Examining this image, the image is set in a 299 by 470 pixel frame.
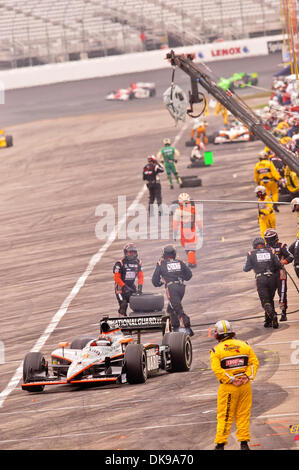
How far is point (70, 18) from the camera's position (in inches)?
2749

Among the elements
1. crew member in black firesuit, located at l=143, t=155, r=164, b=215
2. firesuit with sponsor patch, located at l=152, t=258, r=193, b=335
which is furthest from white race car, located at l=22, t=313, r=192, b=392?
crew member in black firesuit, located at l=143, t=155, r=164, b=215

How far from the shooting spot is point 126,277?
1853 centimetres

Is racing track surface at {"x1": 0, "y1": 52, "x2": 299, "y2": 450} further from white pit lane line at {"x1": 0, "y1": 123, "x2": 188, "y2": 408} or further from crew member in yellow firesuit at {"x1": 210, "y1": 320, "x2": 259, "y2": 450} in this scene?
crew member in yellow firesuit at {"x1": 210, "y1": 320, "x2": 259, "y2": 450}

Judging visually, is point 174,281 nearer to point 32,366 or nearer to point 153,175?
point 32,366

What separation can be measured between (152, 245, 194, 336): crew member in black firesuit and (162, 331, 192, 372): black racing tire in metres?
2.35

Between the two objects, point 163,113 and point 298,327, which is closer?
point 298,327

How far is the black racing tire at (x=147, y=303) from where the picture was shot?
1753cm

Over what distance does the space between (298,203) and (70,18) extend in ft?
180

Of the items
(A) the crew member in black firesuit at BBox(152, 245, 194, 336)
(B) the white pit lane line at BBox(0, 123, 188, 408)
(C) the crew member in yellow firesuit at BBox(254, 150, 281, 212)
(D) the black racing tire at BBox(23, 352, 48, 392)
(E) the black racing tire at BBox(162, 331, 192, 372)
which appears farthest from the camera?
(C) the crew member in yellow firesuit at BBox(254, 150, 281, 212)

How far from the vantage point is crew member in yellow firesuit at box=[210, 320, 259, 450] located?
10.8 metres

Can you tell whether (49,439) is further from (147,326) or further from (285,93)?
(285,93)

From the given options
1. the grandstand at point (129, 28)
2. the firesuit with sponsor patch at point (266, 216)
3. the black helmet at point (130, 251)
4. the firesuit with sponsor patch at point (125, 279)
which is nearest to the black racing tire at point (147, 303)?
the firesuit with sponsor patch at point (125, 279)

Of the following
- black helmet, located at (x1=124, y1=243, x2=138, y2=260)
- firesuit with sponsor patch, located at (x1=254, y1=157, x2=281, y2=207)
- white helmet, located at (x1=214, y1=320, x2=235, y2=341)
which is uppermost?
firesuit with sponsor patch, located at (x1=254, y1=157, x2=281, y2=207)
